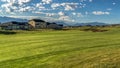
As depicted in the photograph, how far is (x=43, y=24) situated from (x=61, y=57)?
6878 inches

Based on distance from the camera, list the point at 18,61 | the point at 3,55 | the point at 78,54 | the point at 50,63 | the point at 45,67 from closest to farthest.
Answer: the point at 45,67
the point at 50,63
the point at 18,61
the point at 78,54
the point at 3,55

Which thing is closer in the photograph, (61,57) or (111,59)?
(111,59)

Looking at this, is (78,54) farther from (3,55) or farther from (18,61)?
(3,55)

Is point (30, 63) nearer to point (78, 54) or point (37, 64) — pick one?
point (37, 64)

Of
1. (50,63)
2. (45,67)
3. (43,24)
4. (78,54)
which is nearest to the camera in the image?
(45,67)

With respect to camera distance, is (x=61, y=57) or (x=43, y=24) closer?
(x=61, y=57)

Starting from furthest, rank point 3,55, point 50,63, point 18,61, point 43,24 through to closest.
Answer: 1. point 43,24
2. point 3,55
3. point 18,61
4. point 50,63

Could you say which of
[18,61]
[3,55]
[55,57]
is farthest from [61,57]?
[3,55]

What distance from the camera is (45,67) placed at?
1747 centimetres

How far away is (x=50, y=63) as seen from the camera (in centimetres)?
1864

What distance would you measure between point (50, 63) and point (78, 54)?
3.81m

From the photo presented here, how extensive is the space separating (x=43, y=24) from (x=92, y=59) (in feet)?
577

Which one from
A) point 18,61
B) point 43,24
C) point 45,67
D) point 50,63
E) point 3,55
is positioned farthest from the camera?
point 43,24

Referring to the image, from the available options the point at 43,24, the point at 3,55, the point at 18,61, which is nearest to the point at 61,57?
the point at 18,61
